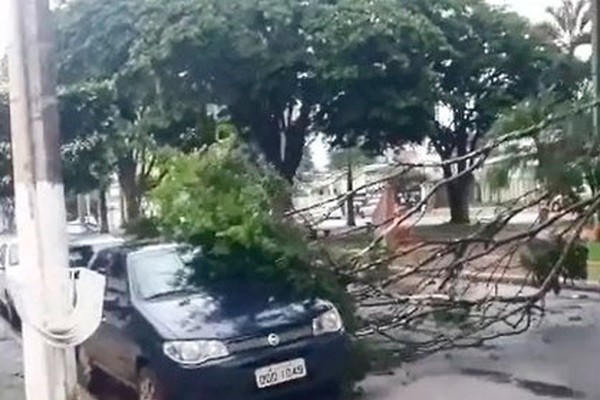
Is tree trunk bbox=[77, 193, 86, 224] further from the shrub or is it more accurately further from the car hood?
the shrub

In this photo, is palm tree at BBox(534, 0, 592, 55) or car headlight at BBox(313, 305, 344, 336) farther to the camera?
palm tree at BBox(534, 0, 592, 55)

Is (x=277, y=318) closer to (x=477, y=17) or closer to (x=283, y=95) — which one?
(x=283, y=95)

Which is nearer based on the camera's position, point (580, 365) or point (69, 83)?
point (580, 365)

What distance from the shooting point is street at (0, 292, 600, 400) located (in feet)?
23.1

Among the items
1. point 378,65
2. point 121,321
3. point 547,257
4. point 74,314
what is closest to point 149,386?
point 121,321

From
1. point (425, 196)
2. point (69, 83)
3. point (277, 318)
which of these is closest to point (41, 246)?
point (277, 318)

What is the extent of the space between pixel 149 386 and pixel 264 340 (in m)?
0.80

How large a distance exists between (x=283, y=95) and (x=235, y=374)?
14108 millimetres

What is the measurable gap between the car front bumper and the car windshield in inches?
29.2

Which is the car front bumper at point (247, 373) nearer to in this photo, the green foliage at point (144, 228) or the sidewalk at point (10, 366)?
the green foliage at point (144, 228)

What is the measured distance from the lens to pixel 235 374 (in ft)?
20.0

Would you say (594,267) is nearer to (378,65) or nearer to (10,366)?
(10,366)

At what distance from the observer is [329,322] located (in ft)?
21.3

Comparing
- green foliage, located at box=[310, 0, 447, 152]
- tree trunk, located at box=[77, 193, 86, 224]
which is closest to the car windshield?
green foliage, located at box=[310, 0, 447, 152]
